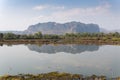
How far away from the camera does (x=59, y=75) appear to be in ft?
99.2

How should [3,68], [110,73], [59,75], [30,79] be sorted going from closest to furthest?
[30,79] → [59,75] → [110,73] → [3,68]

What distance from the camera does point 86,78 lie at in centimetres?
2905

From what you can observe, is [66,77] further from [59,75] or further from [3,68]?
[3,68]

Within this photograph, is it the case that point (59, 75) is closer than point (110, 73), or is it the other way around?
point (59, 75)

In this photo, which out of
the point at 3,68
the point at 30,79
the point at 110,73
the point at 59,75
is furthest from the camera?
the point at 3,68

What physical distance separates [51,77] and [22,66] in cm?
1201

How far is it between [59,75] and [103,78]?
19.2 feet

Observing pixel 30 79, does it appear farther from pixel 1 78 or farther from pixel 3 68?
pixel 3 68

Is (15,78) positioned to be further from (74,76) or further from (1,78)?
(74,76)

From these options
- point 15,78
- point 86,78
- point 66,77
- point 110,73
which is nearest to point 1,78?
point 15,78

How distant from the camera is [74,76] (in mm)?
29938

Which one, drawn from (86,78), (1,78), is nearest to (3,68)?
(1,78)

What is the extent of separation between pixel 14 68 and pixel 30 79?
1045cm

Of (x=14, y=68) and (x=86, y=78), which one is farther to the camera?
(x=14, y=68)
